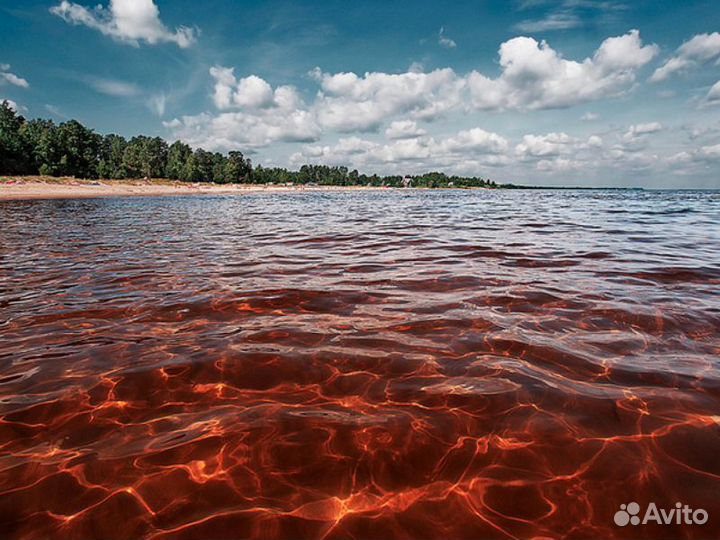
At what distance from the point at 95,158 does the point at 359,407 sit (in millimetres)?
116827

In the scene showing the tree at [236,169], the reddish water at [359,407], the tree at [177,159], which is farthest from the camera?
the tree at [236,169]

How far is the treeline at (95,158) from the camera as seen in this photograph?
7538cm

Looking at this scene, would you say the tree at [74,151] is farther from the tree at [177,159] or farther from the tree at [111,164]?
the tree at [177,159]

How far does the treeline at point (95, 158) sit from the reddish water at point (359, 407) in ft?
315

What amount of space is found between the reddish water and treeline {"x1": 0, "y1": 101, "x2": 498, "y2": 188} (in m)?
95.9

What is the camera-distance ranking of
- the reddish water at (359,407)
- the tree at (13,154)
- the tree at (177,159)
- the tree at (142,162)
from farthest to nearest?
1. the tree at (177,159)
2. the tree at (142,162)
3. the tree at (13,154)
4. the reddish water at (359,407)

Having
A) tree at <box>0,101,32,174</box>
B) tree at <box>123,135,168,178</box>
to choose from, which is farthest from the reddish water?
tree at <box>123,135,168,178</box>

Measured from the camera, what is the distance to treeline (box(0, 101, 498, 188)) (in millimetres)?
75375

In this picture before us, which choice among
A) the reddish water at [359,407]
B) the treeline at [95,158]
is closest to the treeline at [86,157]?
the treeline at [95,158]

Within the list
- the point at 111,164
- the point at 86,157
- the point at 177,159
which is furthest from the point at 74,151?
the point at 177,159

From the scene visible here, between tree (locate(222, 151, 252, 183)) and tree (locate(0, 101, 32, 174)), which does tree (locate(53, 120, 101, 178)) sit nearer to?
tree (locate(0, 101, 32, 174))

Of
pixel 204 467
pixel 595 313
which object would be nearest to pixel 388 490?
pixel 204 467

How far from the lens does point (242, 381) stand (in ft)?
11.4

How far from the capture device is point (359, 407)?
10.1ft
